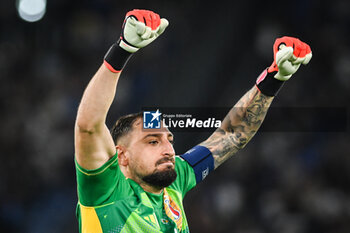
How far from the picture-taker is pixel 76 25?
21.9ft

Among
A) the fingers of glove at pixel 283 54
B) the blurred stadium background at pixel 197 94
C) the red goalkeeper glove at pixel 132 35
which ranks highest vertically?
the red goalkeeper glove at pixel 132 35

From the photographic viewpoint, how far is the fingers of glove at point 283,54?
290 cm

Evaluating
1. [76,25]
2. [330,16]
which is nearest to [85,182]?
[76,25]

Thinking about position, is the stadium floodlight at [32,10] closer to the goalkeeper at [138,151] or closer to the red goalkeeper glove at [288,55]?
the goalkeeper at [138,151]

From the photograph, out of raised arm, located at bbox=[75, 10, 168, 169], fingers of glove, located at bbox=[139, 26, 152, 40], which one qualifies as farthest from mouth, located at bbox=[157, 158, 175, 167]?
fingers of glove, located at bbox=[139, 26, 152, 40]

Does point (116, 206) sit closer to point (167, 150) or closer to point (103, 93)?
point (167, 150)

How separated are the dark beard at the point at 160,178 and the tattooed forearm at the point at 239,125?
607mm

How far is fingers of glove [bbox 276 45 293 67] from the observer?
2.90m

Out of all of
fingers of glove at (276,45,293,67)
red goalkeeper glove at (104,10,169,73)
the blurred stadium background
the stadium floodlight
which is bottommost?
the blurred stadium background

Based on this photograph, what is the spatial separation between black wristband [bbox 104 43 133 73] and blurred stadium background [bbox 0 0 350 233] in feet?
9.95

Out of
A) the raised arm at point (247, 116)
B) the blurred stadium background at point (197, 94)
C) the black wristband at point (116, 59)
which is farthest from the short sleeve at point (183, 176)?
the blurred stadium background at point (197, 94)

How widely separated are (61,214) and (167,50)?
2.38 meters

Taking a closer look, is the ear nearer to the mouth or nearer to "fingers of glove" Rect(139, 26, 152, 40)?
the mouth

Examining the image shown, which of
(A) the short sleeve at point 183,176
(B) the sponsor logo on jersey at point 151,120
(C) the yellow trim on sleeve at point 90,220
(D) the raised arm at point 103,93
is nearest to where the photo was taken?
(D) the raised arm at point 103,93
